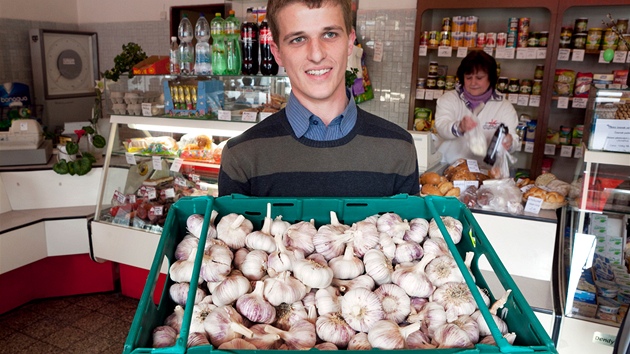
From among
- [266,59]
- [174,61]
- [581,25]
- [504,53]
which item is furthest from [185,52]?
[581,25]

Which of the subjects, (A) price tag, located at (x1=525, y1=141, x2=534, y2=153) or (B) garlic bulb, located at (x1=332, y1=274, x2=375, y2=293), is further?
(A) price tag, located at (x1=525, y1=141, x2=534, y2=153)

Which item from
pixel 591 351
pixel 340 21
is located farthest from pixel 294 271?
pixel 591 351

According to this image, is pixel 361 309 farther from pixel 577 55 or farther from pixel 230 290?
pixel 577 55

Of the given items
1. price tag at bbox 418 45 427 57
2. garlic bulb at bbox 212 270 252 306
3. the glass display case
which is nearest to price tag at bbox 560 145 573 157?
price tag at bbox 418 45 427 57

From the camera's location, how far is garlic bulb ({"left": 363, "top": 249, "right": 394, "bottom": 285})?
1.08m

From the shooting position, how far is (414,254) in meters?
1.14

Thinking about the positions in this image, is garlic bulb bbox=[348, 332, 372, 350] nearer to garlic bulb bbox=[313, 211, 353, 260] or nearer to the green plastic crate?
the green plastic crate

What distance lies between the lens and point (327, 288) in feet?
3.35

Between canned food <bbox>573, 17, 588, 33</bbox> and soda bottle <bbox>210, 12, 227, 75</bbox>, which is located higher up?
canned food <bbox>573, 17, 588, 33</bbox>

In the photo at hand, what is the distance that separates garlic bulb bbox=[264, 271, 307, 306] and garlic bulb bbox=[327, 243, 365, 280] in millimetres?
117

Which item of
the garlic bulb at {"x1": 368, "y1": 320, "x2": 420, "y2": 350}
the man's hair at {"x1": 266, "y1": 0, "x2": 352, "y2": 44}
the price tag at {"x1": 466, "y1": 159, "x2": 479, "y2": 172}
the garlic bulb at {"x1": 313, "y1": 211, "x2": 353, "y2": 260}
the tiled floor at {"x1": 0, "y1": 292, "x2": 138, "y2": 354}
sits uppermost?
the man's hair at {"x1": 266, "y1": 0, "x2": 352, "y2": 44}

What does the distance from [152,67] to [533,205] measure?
2.77 meters

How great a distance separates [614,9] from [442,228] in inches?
195

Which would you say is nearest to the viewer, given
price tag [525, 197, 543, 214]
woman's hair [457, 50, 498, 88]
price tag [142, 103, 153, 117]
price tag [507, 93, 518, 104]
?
price tag [525, 197, 543, 214]
